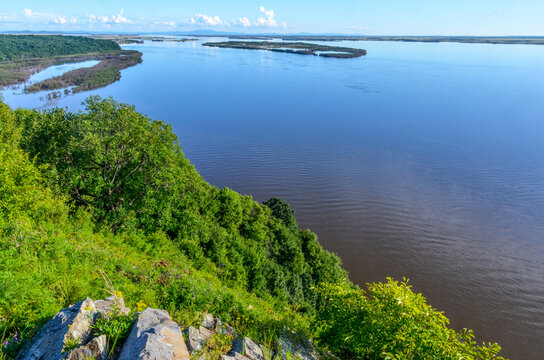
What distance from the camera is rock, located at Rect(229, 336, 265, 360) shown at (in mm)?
7871

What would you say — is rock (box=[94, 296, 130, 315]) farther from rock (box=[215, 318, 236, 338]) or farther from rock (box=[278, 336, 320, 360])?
rock (box=[278, 336, 320, 360])

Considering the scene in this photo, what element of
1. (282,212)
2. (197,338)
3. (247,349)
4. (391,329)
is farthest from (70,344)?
(282,212)

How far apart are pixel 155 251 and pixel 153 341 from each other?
34.0 ft

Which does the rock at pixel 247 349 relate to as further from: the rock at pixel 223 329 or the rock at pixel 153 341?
the rock at pixel 153 341

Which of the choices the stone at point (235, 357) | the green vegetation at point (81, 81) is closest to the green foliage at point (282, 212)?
the stone at point (235, 357)

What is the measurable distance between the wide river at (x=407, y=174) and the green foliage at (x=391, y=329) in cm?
1922

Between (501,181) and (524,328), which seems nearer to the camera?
(524,328)

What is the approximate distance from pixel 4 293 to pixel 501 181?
5011 centimetres

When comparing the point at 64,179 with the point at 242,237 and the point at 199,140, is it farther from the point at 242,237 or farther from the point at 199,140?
the point at 199,140

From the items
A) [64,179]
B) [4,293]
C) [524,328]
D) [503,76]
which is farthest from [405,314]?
[503,76]

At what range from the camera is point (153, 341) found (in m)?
6.12

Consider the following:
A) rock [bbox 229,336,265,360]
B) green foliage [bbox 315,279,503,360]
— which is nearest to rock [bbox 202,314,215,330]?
rock [bbox 229,336,265,360]

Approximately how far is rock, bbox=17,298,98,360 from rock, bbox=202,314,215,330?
2967 millimetres

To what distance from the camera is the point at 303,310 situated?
1958 centimetres
